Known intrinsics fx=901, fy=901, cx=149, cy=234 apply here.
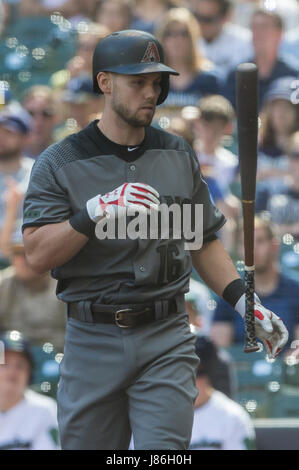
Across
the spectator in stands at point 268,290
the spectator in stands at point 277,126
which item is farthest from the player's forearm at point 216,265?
the spectator in stands at point 277,126

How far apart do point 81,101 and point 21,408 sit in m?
1.84

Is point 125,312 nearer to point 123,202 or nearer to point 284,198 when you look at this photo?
point 123,202

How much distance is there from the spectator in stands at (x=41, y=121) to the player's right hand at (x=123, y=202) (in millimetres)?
2583

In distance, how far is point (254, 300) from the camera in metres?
3.12

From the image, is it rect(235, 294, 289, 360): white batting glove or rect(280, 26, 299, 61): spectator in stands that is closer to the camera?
rect(235, 294, 289, 360): white batting glove

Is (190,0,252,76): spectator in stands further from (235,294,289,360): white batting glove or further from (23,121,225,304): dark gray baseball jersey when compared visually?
(235,294,289,360): white batting glove

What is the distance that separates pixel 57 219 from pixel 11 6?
2921mm

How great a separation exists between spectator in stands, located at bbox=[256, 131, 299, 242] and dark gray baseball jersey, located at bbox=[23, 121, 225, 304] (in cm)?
212

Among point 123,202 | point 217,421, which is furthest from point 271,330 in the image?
point 217,421

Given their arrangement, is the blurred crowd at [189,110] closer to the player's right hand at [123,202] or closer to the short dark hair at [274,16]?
the short dark hair at [274,16]

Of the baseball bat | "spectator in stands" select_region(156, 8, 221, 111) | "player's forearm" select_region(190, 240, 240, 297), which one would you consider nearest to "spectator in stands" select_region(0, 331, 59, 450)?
"spectator in stands" select_region(156, 8, 221, 111)

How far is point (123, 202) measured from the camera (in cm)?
277

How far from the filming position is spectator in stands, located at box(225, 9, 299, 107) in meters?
5.35
